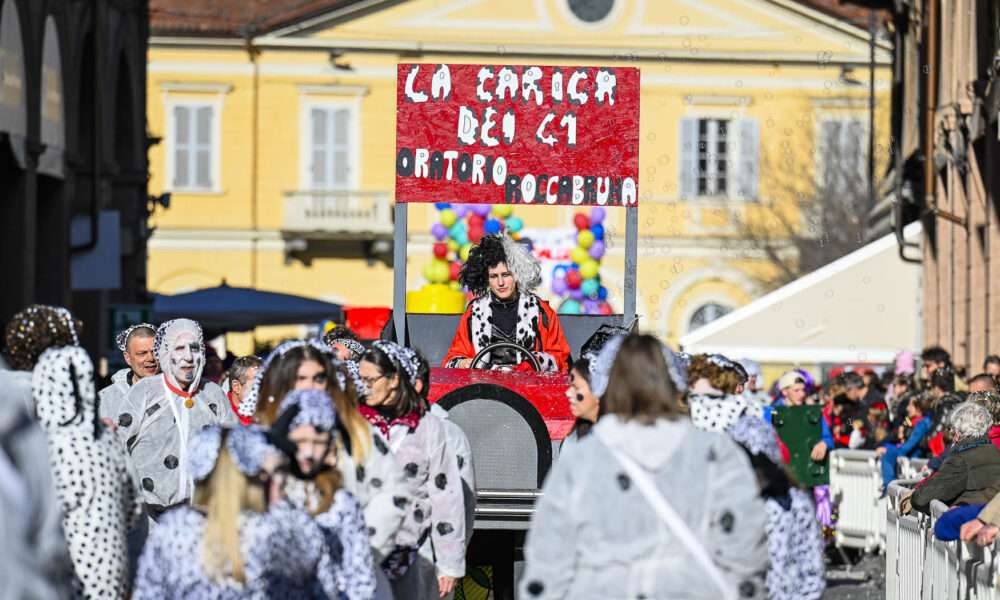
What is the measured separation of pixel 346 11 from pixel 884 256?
81.9 feet

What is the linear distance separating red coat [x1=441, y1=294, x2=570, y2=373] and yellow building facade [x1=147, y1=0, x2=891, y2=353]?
4157 centimetres

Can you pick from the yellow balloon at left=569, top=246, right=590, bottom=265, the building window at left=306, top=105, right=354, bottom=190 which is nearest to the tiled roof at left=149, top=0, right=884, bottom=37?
the building window at left=306, top=105, right=354, bottom=190

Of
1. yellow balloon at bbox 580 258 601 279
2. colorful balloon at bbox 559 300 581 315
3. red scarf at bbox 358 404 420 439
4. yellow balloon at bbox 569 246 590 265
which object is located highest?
yellow balloon at bbox 569 246 590 265

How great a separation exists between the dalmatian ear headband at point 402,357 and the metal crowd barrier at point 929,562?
8.26 ft

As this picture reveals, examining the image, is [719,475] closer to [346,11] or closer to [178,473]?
[178,473]

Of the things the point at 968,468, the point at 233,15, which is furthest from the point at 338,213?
the point at 968,468

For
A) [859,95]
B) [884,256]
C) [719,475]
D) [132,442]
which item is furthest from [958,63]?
[859,95]

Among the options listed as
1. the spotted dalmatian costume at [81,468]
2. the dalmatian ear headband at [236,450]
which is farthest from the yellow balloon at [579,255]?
the dalmatian ear headband at [236,450]

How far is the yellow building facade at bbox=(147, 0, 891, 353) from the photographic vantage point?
54.7m

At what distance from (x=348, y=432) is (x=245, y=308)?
22303 mm

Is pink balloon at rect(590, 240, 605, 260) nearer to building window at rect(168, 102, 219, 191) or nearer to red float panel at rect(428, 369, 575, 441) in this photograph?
red float panel at rect(428, 369, 575, 441)

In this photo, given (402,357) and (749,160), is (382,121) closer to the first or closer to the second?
(749,160)

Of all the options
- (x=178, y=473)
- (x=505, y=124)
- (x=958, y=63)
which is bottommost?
(x=178, y=473)

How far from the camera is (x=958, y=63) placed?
25672 millimetres
